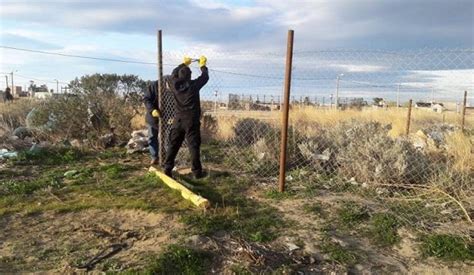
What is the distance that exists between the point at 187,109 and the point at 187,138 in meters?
0.44

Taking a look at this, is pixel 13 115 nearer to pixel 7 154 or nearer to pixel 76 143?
pixel 76 143

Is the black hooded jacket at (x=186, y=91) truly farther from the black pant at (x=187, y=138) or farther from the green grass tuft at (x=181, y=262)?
the green grass tuft at (x=181, y=262)

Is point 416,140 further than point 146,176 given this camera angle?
Yes

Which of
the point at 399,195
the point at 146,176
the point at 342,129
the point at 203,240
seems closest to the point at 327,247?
the point at 203,240

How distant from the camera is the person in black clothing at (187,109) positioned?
7906 mm

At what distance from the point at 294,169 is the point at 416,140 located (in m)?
4.69

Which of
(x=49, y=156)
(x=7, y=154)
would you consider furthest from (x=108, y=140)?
(x=7, y=154)

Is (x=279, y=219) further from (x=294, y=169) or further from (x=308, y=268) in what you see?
(x=294, y=169)

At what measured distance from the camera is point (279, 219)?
6.41 m

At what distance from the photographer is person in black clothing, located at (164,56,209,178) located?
7.91 metres

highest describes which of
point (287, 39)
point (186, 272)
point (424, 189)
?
point (287, 39)

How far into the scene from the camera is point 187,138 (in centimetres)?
796

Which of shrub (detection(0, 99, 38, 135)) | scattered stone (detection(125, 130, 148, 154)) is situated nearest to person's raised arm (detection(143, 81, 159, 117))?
scattered stone (detection(125, 130, 148, 154))

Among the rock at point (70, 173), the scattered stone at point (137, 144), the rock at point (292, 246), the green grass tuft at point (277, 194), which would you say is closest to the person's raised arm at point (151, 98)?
the scattered stone at point (137, 144)
